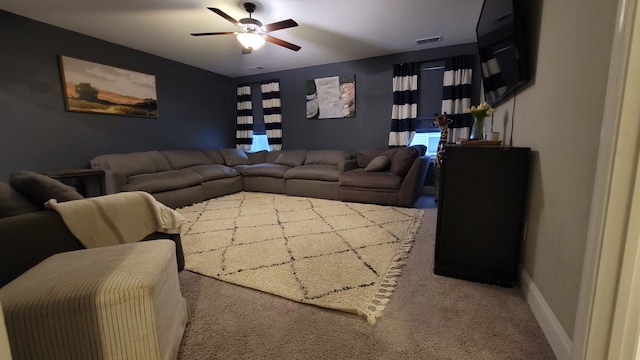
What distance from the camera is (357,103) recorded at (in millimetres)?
4781

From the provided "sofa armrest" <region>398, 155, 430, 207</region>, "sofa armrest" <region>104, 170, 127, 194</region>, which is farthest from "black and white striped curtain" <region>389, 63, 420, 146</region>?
"sofa armrest" <region>104, 170, 127, 194</region>

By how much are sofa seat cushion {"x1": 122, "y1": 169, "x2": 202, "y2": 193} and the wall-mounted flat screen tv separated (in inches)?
149

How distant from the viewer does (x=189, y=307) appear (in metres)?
1.46

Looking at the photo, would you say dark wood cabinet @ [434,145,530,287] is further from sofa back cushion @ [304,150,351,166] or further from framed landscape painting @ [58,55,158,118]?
framed landscape painting @ [58,55,158,118]

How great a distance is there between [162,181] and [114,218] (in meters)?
2.15

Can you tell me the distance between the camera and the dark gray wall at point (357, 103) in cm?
443

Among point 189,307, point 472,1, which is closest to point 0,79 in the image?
point 189,307

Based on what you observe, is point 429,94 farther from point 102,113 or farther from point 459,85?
point 102,113

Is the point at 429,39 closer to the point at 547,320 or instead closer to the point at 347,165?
the point at 347,165

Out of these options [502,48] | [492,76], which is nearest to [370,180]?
[492,76]

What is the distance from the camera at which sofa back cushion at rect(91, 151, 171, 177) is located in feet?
11.0

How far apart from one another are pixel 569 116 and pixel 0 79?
4.96 metres

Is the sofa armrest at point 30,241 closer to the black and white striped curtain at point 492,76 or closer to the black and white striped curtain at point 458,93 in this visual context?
the black and white striped curtain at point 492,76

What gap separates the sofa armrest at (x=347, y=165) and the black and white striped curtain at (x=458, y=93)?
159 centimetres
